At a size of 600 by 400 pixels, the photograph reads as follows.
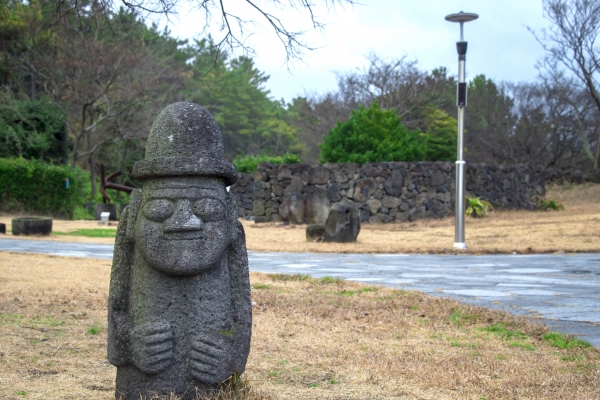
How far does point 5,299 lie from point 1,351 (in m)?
2.09

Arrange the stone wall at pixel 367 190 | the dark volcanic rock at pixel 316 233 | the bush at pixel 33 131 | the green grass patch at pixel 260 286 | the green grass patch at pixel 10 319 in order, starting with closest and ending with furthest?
the green grass patch at pixel 10 319 → the green grass patch at pixel 260 286 → the dark volcanic rock at pixel 316 233 → the stone wall at pixel 367 190 → the bush at pixel 33 131

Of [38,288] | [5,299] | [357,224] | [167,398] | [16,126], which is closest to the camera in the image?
[167,398]

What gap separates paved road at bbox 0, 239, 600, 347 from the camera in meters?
6.64

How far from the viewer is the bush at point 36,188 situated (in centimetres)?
2366

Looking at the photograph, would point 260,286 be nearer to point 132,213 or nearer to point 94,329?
point 94,329

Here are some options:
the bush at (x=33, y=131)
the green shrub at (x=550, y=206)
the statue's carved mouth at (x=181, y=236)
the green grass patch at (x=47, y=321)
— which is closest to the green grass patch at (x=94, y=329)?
the green grass patch at (x=47, y=321)

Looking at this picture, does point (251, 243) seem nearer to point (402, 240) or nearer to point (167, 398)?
point (402, 240)

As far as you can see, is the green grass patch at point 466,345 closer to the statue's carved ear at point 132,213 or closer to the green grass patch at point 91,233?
the statue's carved ear at point 132,213

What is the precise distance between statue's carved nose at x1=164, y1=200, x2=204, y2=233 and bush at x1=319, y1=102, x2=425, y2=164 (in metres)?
20.8

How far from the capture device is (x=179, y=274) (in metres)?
3.62

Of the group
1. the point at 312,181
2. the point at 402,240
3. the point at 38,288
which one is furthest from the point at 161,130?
the point at 312,181

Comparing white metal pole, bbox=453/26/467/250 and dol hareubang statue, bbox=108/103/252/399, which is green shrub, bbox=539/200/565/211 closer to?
white metal pole, bbox=453/26/467/250

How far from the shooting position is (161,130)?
380 cm

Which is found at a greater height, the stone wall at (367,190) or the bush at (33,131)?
the bush at (33,131)
